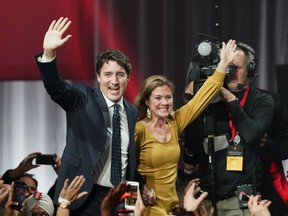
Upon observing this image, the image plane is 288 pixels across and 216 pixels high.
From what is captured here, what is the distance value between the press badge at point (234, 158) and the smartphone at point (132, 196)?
0.92 metres

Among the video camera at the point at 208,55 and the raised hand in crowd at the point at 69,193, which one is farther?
the video camera at the point at 208,55

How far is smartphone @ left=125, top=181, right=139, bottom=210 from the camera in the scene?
3959 millimetres

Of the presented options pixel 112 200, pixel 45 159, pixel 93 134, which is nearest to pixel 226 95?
pixel 93 134

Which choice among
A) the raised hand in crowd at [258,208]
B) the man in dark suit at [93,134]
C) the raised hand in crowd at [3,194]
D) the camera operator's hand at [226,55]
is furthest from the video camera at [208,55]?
the raised hand in crowd at [3,194]

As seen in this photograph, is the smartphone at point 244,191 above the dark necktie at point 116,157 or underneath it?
underneath

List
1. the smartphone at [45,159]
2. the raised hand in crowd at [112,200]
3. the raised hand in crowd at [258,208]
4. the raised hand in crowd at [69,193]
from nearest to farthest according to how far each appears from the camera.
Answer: the raised hand in crowd at [112,200] < the raised hand in crowd at [258,208] < the raised hand in crowd at [69,193] < the smartphone at [45,159]

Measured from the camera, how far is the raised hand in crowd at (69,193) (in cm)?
407

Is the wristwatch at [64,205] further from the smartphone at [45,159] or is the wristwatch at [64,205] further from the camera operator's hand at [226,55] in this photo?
the camera operator's hand at [226,55]

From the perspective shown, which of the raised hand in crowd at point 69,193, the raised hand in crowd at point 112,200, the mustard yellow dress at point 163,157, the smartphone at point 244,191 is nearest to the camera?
the raised hand in crowd at point 112,200

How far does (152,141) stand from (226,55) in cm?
58

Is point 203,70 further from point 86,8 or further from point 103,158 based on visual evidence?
point 86,8

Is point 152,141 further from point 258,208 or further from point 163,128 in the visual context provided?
point 258,208

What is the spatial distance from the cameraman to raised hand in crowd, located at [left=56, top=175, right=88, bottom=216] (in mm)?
908

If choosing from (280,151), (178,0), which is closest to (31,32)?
(178,0)
